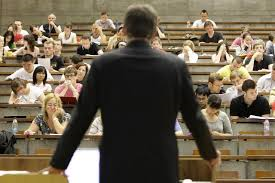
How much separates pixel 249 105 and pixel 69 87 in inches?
97.7

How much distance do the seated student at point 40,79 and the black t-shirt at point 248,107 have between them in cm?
277

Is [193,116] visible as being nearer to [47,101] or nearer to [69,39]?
[47,101]

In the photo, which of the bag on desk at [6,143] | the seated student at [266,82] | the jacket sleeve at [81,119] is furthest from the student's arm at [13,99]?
the jacket sleeve at [81,119]

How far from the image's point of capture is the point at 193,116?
10.4 feet

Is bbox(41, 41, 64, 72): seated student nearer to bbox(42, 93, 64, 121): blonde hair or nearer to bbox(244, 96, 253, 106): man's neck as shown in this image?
bbox(244, 96, 253, 106): man's neck

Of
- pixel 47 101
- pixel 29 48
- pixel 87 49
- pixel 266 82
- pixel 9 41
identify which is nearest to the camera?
pixel 47 101

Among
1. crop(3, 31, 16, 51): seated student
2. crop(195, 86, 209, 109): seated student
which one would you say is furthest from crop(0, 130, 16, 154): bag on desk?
crop(3, 31, 16, 51): seated student

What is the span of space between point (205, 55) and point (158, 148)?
410 inches

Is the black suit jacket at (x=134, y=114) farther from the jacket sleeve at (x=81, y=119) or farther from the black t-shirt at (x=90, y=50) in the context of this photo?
the black t-shirt at (x=90, y=50)

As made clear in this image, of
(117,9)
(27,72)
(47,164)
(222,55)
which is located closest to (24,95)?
(27,72)

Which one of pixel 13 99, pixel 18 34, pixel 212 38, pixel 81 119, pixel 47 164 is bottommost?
pixel 13 99

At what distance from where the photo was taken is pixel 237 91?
9898 millimetres

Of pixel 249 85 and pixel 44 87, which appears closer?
pixel 249 85

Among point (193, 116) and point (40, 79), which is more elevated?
point (193, 116)
